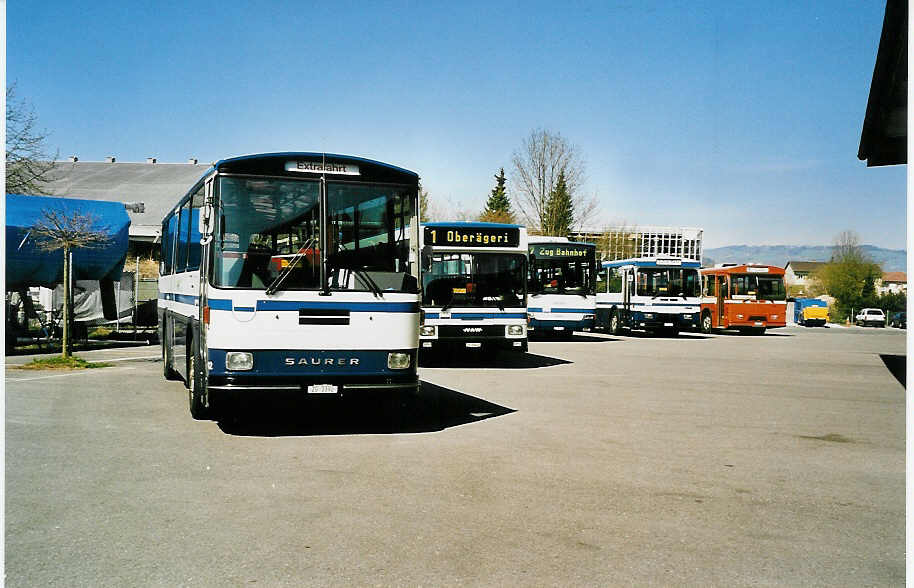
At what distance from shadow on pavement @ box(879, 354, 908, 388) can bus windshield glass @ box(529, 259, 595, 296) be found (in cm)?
871

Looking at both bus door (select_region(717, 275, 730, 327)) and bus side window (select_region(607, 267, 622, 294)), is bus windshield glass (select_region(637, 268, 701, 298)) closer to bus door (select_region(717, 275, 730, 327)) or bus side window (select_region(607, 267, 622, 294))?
bus side window (select_region(607, 267, 622, 294))

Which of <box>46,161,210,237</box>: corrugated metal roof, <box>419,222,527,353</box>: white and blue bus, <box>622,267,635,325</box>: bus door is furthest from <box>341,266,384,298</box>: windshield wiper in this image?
<box>46,161,210,237</box>: corrugated metal roof

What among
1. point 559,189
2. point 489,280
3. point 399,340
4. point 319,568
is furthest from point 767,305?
point 319,568

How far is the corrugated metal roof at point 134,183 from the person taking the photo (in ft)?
191

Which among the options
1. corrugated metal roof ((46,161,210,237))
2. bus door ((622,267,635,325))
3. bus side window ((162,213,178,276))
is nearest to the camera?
bus side window ((162,213,178,276))

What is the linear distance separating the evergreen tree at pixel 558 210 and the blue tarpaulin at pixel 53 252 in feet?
102

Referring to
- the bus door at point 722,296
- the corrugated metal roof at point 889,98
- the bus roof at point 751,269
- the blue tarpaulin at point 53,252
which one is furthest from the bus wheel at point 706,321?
the blue tarpaulin at point 53,252

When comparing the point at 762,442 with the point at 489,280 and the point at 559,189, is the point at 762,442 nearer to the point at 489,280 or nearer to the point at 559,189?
the point at 489,280

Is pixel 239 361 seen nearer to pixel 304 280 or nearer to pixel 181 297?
pixel 304 280

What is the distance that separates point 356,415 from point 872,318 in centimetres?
6824

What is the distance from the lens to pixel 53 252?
2136 centimetres

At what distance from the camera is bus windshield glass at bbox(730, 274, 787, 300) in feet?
120

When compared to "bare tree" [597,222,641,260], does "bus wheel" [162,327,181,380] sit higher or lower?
lower

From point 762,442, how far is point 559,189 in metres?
43.4
